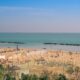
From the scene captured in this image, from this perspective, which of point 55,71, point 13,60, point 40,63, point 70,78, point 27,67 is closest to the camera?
point 70,78

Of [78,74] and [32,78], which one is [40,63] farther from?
[32,78]

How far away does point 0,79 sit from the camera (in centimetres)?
1961

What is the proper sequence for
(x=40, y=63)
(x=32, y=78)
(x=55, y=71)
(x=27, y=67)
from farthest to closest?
1. (x=40, y=63)
2. (x=27, y=67)
3. (x=55, y=71)
4. (x=32, y=78)

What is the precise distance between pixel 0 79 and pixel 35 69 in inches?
362

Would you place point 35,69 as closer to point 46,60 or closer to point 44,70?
point 44,70

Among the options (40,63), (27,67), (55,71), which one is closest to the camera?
(55,71)

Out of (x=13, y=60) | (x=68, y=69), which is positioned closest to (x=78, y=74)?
(x=68, y=69)

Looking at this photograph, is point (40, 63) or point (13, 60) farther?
point (13, 60)

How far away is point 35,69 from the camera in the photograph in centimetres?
2848

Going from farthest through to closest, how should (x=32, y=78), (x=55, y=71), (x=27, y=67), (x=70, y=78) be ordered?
1. (x=27, y=67)
2. (x=55, y=71)
3. (x=70, y=78)
4. (x=32, y=78)

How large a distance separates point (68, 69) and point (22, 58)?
9.14 meters

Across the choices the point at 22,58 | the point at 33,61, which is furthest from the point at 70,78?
the point at 22,58

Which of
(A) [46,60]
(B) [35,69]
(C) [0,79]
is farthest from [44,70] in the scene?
(C) [0,79]

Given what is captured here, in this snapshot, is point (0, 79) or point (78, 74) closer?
point (0, 79)
